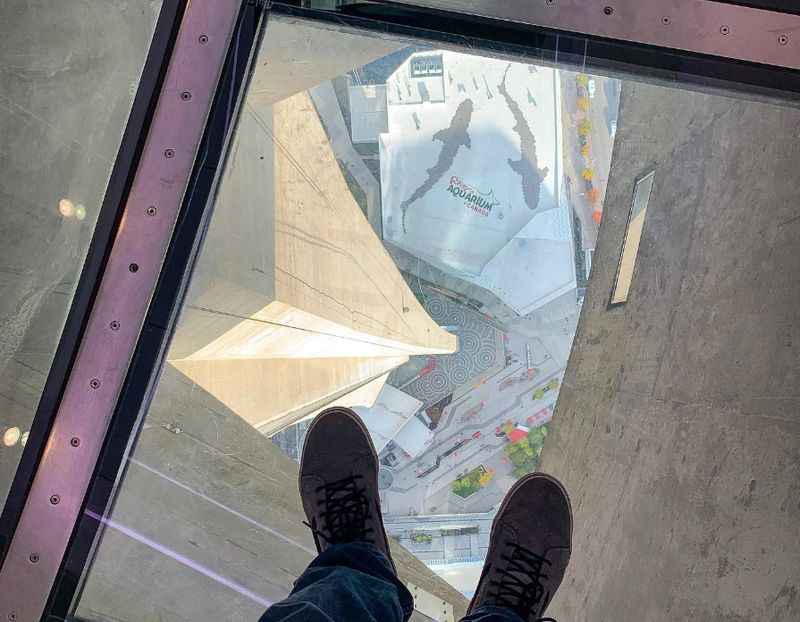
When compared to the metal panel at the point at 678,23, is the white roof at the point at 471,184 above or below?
below

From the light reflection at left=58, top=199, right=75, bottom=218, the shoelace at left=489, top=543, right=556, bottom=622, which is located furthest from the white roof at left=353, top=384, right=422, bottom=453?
the light reflection at left=58, top=199, right=75, bottom=218

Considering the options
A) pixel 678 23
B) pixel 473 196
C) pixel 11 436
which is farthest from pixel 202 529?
pixel 678 23

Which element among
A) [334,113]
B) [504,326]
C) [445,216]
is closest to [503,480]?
[504,326]

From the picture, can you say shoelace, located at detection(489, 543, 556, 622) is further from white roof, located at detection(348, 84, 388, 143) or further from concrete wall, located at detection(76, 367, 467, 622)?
white roof, located at detection(348, 84, 388, 143)

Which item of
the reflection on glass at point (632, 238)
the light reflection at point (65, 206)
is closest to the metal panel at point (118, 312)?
the light reflection at point (65, 206)

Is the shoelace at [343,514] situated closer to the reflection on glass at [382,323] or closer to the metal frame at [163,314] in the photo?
the reflection on glass at [382,323]
